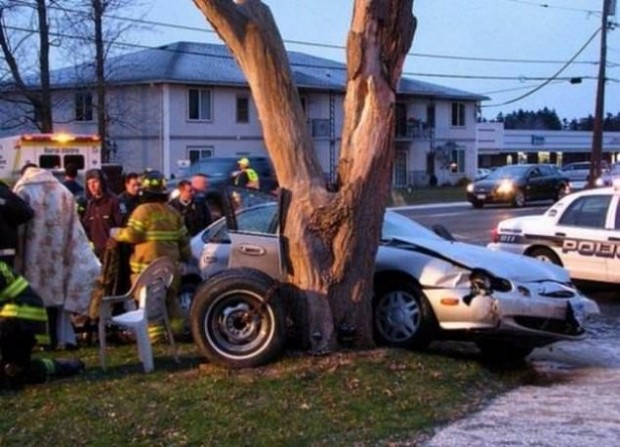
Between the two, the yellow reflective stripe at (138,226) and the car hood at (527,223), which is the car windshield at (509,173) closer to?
the car hood at (527,223)

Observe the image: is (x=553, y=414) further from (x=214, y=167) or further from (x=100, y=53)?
(x=100, y=53)

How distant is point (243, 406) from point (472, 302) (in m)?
2.63

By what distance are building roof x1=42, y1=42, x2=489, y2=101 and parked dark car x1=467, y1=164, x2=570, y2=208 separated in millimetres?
9552

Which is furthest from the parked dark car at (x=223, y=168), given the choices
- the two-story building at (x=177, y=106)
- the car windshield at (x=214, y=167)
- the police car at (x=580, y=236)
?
the two-story building at (x=177, y=106)

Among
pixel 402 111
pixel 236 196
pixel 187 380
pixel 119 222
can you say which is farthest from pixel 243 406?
pixel 402 111

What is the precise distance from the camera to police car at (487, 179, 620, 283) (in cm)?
1382

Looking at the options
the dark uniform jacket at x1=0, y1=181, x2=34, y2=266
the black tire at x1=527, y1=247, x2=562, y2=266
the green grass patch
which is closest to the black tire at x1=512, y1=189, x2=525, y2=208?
the green grass patch

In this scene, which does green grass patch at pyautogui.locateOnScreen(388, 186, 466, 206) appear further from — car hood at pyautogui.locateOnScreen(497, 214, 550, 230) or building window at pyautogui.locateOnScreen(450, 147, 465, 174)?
car hood at pyautogui.locateOnScreen(497, 214, 550, 230)

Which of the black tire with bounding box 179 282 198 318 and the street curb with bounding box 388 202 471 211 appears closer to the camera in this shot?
the black tire with bounding box 179 282 198 318

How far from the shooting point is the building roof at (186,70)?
4941 cm

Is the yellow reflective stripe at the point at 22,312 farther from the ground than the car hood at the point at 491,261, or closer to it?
closer to it

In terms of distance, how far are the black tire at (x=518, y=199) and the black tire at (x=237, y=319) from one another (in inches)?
1241

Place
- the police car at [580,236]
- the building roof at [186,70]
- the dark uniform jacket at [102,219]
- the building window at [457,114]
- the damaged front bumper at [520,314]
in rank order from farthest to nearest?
1. the building window at [457,114]
2. the building roof at [186,70]
3. the police car at [580,236]
4. the dark uniform jacket at [102,219]
5. the damaged front bumper at [520,314]

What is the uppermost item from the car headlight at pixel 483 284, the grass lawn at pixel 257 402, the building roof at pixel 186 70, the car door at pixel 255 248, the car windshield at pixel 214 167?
the building roof at pixel 186 70
